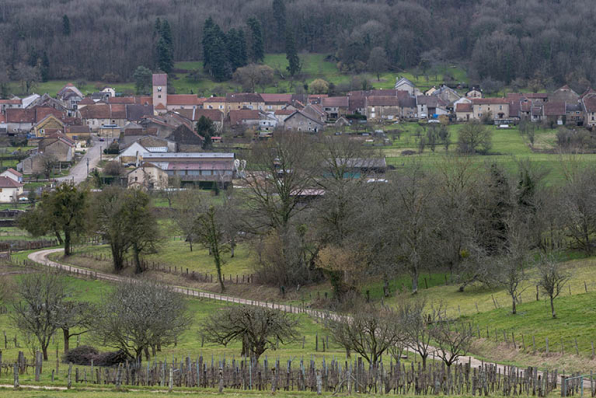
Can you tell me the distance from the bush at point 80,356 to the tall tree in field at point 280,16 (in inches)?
5497

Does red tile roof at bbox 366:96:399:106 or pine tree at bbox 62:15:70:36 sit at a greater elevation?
pine tree at bbox 62:15:70:36

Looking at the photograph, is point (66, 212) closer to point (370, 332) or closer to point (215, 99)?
point (370, 332)

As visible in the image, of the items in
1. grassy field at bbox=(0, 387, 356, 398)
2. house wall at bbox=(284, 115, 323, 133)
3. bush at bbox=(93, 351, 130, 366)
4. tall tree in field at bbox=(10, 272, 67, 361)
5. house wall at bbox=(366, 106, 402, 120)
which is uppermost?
grassy field at bbox=(0, 387, 356, 398)

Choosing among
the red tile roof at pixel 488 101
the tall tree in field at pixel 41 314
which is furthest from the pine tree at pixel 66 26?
the tall tree in field at pixel 41 314

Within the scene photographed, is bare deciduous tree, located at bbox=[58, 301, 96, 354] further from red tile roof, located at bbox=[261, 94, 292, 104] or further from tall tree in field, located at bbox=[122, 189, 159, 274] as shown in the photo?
red tile roof, located at bbox=[261, 94, 292, 104]

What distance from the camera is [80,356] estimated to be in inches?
1209

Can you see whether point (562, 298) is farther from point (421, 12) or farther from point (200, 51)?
point (421, 12)

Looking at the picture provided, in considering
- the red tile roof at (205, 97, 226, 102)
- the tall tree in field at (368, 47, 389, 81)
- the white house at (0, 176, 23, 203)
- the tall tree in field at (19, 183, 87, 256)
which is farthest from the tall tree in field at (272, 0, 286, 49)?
the tall tree in field at (19, 183, 87, 256)

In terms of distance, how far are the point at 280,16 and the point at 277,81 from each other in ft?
86.8

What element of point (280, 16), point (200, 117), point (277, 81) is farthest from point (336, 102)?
point (280, 16)

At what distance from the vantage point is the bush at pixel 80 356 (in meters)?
30.5

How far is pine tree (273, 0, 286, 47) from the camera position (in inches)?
6565

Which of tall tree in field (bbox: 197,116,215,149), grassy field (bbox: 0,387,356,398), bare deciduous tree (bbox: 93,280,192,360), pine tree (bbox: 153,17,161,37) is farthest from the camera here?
pine tree (bbox: 153,17,161,37)

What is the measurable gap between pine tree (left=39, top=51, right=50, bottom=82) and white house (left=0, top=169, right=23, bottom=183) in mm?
65206
